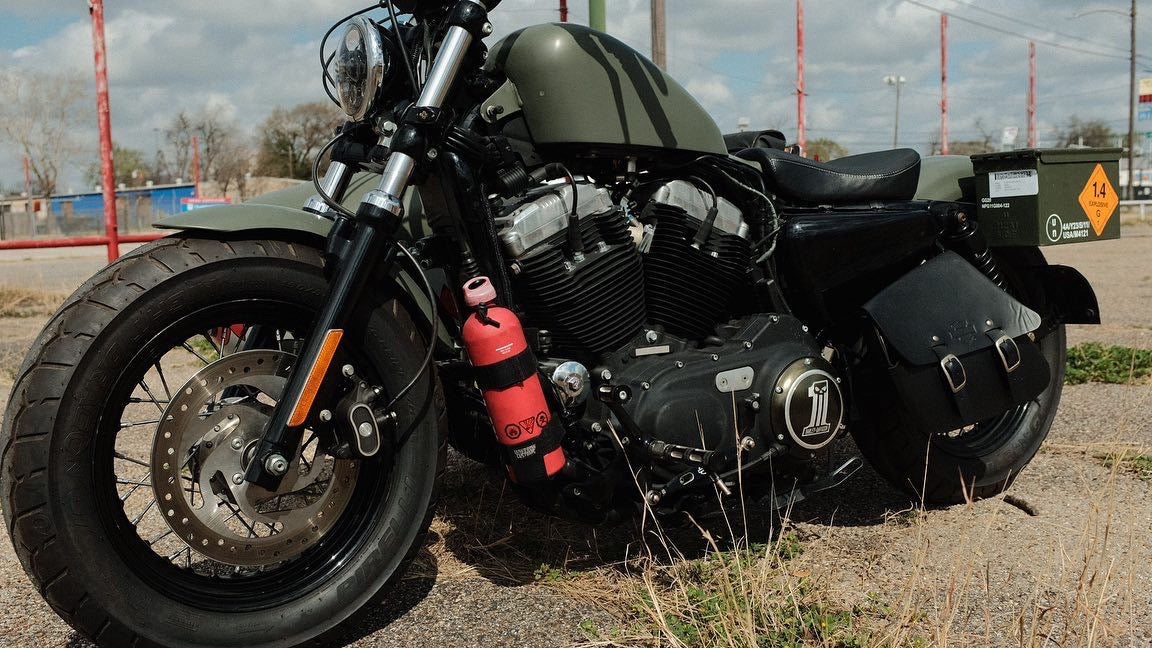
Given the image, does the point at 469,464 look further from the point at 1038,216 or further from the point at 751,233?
the point at 1038,216

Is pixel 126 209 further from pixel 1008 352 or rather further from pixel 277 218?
pixel 1008 352

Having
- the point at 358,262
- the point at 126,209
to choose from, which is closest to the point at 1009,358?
the point at 358,262

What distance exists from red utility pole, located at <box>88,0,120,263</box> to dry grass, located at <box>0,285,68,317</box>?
2706mm

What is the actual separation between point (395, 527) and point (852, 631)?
3.70 feet

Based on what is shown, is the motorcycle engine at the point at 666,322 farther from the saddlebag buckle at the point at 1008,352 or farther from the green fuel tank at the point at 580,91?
the saddlebag buckle at the point at 1008,352

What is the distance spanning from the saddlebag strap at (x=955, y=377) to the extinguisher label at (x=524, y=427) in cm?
135

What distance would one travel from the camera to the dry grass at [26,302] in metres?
8.95

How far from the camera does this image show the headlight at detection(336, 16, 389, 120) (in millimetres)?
2332

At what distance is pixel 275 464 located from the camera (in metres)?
2.23

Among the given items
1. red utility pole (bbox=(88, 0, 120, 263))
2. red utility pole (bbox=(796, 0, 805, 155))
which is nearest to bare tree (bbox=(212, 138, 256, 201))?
red utility pole (bbox=(796, 0, 805, 155))

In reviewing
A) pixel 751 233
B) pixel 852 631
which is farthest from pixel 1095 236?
pixel 852 631

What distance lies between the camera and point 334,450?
2.37 meters

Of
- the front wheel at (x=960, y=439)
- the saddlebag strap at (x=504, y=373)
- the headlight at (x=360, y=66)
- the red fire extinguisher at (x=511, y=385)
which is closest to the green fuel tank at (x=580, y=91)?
the headlight at (x=360, y=66)

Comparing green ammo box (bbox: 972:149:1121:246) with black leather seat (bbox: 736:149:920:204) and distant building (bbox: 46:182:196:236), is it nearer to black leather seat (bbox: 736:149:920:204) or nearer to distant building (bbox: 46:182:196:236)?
black leather seat (bbox: 736:149:920:204)
